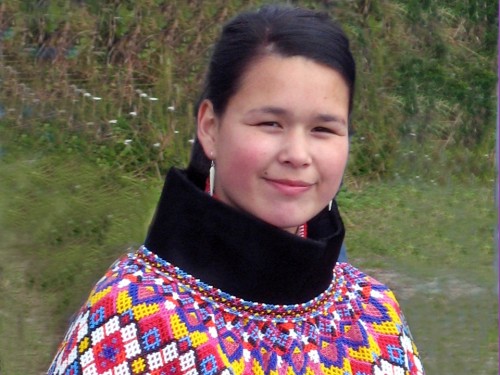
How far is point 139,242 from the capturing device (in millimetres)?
4152

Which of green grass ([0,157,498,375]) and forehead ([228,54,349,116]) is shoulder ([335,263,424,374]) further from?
green grass ([0,157,498,375])

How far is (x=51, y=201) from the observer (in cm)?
431

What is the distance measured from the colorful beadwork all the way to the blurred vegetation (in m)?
2.50

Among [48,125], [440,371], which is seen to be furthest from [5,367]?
[440,371]

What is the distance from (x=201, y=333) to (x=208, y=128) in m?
0.43

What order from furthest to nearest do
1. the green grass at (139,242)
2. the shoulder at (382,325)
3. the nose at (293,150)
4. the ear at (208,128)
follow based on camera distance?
1. the green grass at (139,242)
2. the shoulder at (382,325)
3. the ear at (208,128)
4. the nose at (293,150)

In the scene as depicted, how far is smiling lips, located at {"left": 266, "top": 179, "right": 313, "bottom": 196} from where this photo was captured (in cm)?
209

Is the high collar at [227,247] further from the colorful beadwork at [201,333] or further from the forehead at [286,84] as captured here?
the forehead at [286,84]

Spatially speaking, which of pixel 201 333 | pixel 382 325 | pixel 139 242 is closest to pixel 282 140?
pixel 201 333

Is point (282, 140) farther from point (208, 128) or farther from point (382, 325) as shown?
point (382, 325)

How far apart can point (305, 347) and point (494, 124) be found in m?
3.64

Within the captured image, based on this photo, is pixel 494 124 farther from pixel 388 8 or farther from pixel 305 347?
pixel 305 347

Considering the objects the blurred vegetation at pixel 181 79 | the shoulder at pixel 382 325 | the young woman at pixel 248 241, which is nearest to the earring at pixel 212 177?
the young woman at pixel 248 241

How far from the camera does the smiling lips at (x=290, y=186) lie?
2088 mm
